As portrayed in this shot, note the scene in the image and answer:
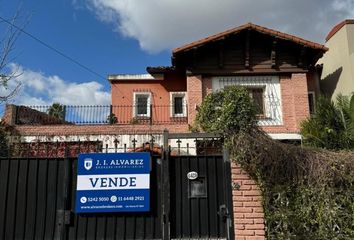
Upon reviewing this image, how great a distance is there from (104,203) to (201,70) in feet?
34.7

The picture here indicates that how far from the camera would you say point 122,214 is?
6.29 metres

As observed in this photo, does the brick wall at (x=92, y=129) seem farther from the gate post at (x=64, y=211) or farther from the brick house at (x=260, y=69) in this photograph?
the gate post at (x=64, y=211)

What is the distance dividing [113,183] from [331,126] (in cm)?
628

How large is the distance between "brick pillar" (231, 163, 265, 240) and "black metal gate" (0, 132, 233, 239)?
0.13 meters

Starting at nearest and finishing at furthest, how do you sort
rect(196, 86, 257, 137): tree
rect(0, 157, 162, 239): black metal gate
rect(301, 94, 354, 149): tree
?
1. rect(0, 157, 162, 239): black metal gate
2. rect(196, 86, 257, 137): tree
3. rect(301, 94, 354, 149): tree

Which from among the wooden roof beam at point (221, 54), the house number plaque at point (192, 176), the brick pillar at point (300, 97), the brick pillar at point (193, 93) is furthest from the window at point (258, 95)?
the house number plaque at point (192, 176)

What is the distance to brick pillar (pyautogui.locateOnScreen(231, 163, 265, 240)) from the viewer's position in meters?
6.15

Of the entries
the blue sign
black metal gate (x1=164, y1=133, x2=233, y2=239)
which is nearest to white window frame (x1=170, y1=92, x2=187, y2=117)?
black metal gate (x1=164, y1=133, x2=233, y2=239)

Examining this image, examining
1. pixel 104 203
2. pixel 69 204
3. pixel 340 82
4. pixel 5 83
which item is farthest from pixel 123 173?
pixel 340 82

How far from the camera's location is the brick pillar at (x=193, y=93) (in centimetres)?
1548

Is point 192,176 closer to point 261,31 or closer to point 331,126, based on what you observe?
point 331,126

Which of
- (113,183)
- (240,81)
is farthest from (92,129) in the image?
(113,183)

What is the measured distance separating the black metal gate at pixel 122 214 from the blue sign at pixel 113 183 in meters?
0.14

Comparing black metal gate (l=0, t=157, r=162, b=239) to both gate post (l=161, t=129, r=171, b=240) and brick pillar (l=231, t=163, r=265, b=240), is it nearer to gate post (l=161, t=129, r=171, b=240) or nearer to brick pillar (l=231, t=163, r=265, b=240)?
gate post (l=161, t=129, r=171, b=240)
